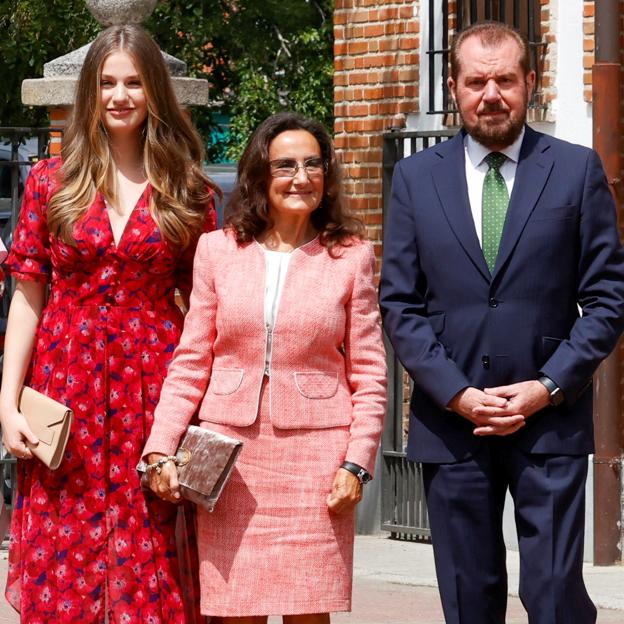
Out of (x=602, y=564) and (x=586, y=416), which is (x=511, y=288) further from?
(x=602, y=564)

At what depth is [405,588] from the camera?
8281 mm

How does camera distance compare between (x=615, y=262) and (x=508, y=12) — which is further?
(x=508, y=12)

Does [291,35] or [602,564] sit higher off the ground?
[291,35]

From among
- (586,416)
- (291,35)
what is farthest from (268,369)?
(291,35)

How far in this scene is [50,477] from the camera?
5.36 m

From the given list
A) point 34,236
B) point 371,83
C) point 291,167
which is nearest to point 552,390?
point 291,167

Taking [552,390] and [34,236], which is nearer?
[552,390]

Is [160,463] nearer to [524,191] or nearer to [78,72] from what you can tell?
[524,191]

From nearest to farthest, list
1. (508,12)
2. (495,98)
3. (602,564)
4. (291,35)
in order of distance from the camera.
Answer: (495,98) → (602,564) → (508,12) → (291,35)

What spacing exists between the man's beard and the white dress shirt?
57 millimetres

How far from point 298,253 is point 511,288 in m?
0.66

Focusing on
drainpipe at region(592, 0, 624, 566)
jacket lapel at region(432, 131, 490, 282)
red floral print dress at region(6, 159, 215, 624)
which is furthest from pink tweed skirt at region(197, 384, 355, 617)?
drainpipe at region(592, 0, 624, 566)

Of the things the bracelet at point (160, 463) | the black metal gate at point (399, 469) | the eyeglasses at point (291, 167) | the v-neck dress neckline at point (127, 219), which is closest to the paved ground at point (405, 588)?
the black metal gate at point (399, 469)

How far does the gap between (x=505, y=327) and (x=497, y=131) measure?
1.91 feet
